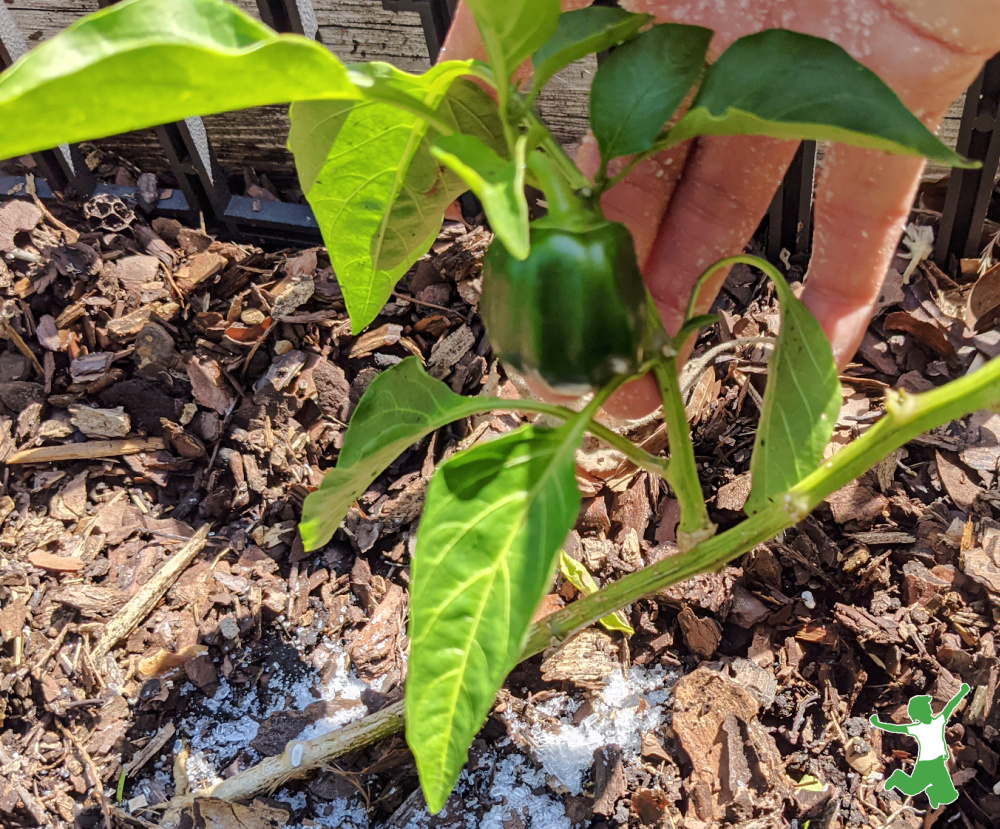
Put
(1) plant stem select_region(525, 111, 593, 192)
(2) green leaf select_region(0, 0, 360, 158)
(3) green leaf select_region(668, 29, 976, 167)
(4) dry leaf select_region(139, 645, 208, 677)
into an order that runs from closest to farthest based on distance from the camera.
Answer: (2) green leaf select_region(0, 0, 360, 158)
(3) green leaf select_region(668, 29, 976, 167)
(1) plant stem select_region(525, 111, 593, 192)
(4) dry leaf select_region(139, 645, 208, 677)

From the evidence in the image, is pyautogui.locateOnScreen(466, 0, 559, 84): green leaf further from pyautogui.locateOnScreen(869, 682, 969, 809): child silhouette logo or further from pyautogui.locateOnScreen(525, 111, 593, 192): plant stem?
pyautogui.locateOnScreen(869, 682, 969, 809): child silhouette logo

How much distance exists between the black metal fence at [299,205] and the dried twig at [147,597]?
2.60ft

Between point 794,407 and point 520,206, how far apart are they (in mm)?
425

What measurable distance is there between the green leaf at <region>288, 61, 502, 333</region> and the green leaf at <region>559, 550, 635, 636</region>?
23.2 inches

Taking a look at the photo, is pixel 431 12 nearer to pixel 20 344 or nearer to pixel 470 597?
pixel 20 344

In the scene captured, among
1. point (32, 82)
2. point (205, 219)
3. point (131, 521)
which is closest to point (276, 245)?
point (205, 219)

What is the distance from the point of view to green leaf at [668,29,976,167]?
63 cm

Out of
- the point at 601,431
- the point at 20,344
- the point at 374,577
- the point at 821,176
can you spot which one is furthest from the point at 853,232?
the point at 20,344

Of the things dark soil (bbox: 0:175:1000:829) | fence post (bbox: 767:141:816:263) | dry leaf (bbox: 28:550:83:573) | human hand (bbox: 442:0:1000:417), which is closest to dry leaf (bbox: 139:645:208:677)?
dark soil (bbox: 0:175:1000:829)

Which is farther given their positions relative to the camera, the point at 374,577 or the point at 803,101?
the point at 374,577

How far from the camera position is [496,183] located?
0.58 meters

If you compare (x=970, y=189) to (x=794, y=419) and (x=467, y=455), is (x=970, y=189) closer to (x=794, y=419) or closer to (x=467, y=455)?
(x=794, y=419)

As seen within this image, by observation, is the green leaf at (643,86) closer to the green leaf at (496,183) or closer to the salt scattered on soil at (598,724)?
the green leaf at (496,183)

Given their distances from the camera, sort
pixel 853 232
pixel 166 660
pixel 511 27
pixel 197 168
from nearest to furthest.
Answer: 1. pixel 511 27
2. pixel 853 232
3. pixel 166 660
4. pixel 197 168
